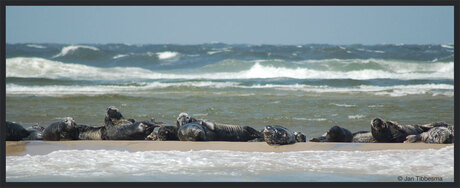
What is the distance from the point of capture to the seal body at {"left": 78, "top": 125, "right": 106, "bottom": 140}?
29.3 feet

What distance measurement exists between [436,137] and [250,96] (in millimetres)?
10725

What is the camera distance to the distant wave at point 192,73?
30.5m

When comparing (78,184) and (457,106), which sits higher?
(457,106)

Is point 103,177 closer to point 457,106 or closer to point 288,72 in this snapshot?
point 457,106

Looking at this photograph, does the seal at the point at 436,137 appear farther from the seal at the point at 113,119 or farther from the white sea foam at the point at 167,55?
the white sea foam at the point at 167,55

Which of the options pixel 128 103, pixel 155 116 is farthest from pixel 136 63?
pixel 155 116

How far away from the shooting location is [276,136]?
25.8 feet

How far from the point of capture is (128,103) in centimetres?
1695

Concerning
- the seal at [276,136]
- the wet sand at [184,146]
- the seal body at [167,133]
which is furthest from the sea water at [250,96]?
the seal body at [167,133]

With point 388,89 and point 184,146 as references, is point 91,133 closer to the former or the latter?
point 184,146

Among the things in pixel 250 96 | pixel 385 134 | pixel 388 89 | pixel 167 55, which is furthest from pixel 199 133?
pixel 167 55

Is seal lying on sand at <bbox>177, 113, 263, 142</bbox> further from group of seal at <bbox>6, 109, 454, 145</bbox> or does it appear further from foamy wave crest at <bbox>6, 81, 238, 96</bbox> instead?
foamy wave crest at <bbox>6, 81, 238, 96</bbox>

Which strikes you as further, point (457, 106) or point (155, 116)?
point (155, 116)

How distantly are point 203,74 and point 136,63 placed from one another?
771 centimetres
